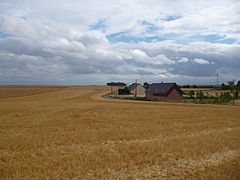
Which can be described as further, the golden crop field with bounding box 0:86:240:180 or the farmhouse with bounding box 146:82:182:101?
the farmhouse with bounding box 146:82:182:101

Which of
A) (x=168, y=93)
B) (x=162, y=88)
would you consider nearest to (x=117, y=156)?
(x=168, y=93)

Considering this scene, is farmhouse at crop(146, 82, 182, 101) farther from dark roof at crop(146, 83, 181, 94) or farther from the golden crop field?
the golden crop field

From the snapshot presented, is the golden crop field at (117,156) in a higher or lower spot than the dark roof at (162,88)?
lower

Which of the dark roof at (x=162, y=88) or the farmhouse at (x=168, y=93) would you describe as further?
the dark roof at (x=162, y=88)

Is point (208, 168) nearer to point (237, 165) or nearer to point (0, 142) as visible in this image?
point (237, 165)

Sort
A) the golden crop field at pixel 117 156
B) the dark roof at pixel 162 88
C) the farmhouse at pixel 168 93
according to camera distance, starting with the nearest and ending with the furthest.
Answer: the golden crop field at pixel 117 156, the farmhouse at pixel 168 93, the dark roof at pixel 162 88

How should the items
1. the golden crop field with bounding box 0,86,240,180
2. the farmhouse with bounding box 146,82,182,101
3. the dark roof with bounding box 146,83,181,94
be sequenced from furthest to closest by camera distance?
the dark roof with bounding box 146,83,181,94
the farmhouse with bounding box 146,82,182,101
the golden crop field with bounding box 0,86,240,180

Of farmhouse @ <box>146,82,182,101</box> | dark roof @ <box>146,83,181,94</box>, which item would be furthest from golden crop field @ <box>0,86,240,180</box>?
dark roof @ <box>146,83,181,94</box>

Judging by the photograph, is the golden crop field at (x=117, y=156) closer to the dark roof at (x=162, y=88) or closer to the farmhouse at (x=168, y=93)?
the farmhouse at (x=168, y=93)

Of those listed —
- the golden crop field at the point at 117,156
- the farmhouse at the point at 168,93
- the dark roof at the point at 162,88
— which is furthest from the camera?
the dark roof at the point at 162,88

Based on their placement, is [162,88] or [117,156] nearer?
[117,156]

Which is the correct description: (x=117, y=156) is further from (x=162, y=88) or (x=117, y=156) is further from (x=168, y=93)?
(x=162, y=88)

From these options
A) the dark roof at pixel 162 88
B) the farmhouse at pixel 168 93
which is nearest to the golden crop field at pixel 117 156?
the farmhouse at pixel 168 93

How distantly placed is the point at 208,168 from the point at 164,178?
2.23m
